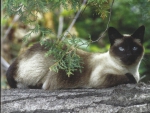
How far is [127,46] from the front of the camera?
4102 millimetres

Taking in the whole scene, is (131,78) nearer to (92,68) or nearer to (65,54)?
(92,68)

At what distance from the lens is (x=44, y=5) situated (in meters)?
3.32

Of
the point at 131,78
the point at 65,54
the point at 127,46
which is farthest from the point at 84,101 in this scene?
the point at 127,46

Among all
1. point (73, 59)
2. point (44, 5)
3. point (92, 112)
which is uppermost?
point (44, 5)

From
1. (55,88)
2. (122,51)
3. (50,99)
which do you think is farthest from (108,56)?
(50,99)

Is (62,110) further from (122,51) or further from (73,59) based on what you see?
(122,51)

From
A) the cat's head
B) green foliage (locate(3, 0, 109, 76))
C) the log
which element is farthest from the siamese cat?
green foliage (locate(3, 0, 109, 76))

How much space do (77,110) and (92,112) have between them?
0.53ft

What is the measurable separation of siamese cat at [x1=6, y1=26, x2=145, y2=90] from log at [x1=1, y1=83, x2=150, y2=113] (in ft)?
1.24

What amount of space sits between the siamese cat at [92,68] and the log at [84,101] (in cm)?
38

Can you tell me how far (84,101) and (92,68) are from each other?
835 mm

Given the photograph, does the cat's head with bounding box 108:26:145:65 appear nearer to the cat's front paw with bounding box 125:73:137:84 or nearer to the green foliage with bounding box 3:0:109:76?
the cat's front paw with bounding box 125:73:137:84

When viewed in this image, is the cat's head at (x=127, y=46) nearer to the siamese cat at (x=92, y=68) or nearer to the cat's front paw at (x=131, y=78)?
the siamese cat at (x=92, y=68)

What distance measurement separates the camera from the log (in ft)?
11.0
